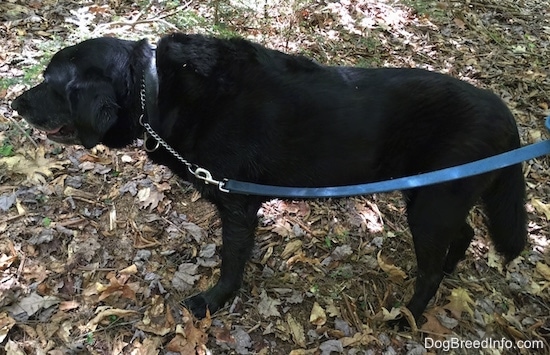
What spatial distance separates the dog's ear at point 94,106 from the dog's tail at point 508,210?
7.15ft

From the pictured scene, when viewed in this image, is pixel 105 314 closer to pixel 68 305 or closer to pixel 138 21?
pixel 68 305

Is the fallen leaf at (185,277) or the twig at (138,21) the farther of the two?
the twig at (138,21)

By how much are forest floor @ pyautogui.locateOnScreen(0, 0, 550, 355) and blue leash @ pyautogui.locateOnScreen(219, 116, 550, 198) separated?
3.26ft

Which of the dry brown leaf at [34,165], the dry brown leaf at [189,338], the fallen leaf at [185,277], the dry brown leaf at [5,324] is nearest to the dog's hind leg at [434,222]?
the dry brown leaf at [189,338]

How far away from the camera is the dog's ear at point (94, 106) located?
255 cm

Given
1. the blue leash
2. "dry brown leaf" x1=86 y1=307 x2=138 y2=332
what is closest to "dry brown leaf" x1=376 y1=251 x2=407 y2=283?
the blue leash

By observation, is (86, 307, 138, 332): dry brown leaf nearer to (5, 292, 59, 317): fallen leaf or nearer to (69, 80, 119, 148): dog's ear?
(5, 292, 59, 317): fallen leaf

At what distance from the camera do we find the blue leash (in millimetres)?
2072

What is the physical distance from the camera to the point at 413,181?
2.24 m

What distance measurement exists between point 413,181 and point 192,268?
5.87ft

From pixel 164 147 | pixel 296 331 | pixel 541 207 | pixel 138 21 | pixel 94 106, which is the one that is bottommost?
pixel 296 331

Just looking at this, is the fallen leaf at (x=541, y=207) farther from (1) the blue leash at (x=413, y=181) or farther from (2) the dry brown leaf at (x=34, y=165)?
(2) the dry brown leaf at (x=34, y=165)

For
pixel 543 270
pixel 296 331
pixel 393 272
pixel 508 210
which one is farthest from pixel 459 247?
pixel 296 331

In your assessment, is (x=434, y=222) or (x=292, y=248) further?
(x=292, y=248)
